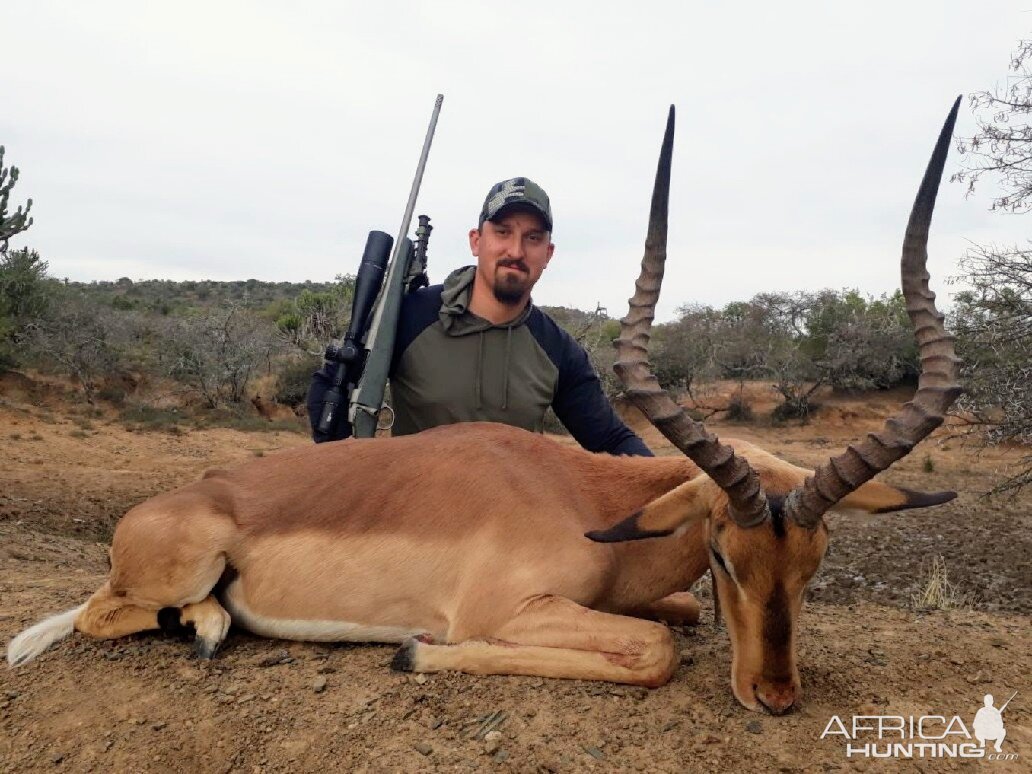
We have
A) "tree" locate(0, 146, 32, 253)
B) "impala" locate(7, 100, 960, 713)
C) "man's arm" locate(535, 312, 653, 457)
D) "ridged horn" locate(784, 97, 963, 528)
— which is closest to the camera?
"ridged horn" locate(784, 97, 963, 528)

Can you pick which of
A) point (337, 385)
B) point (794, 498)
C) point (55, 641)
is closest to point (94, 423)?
point (337, 385)

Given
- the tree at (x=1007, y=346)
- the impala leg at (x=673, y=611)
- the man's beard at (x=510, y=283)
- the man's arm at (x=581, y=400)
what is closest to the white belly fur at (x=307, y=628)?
the impala leg at (x=673, y=611)

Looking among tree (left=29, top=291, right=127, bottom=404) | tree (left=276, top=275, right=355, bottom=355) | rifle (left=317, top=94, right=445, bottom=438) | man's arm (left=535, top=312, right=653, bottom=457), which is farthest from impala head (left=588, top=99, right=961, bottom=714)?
tree (left=29, top=291, right=127, bottom=404)

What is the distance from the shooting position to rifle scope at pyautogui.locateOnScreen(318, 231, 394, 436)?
18.5 feet

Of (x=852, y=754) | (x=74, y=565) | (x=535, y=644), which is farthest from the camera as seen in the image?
(x=74, y=565)

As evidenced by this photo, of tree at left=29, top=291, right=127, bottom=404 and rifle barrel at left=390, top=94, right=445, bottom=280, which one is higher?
rifle barrel at left=390, top=94, right=445, bottom=280

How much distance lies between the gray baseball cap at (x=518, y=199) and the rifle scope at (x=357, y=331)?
925mm

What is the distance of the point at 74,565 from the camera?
250 inches

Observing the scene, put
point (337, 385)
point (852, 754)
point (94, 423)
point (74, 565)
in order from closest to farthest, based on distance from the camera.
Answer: point (852, 754) < point (337, 385) < point (74, 565) < point (94, 423)

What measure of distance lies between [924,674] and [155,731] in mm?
3261

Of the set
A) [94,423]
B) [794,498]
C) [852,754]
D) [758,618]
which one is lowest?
[94,423]

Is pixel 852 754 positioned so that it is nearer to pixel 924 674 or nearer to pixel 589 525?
pixel 924 674

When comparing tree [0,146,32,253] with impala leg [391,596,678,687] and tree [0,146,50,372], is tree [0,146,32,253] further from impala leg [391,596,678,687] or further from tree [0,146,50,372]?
impala leg [391,596,678,687]

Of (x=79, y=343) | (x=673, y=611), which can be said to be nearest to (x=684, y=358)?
(x=79, y=343)
